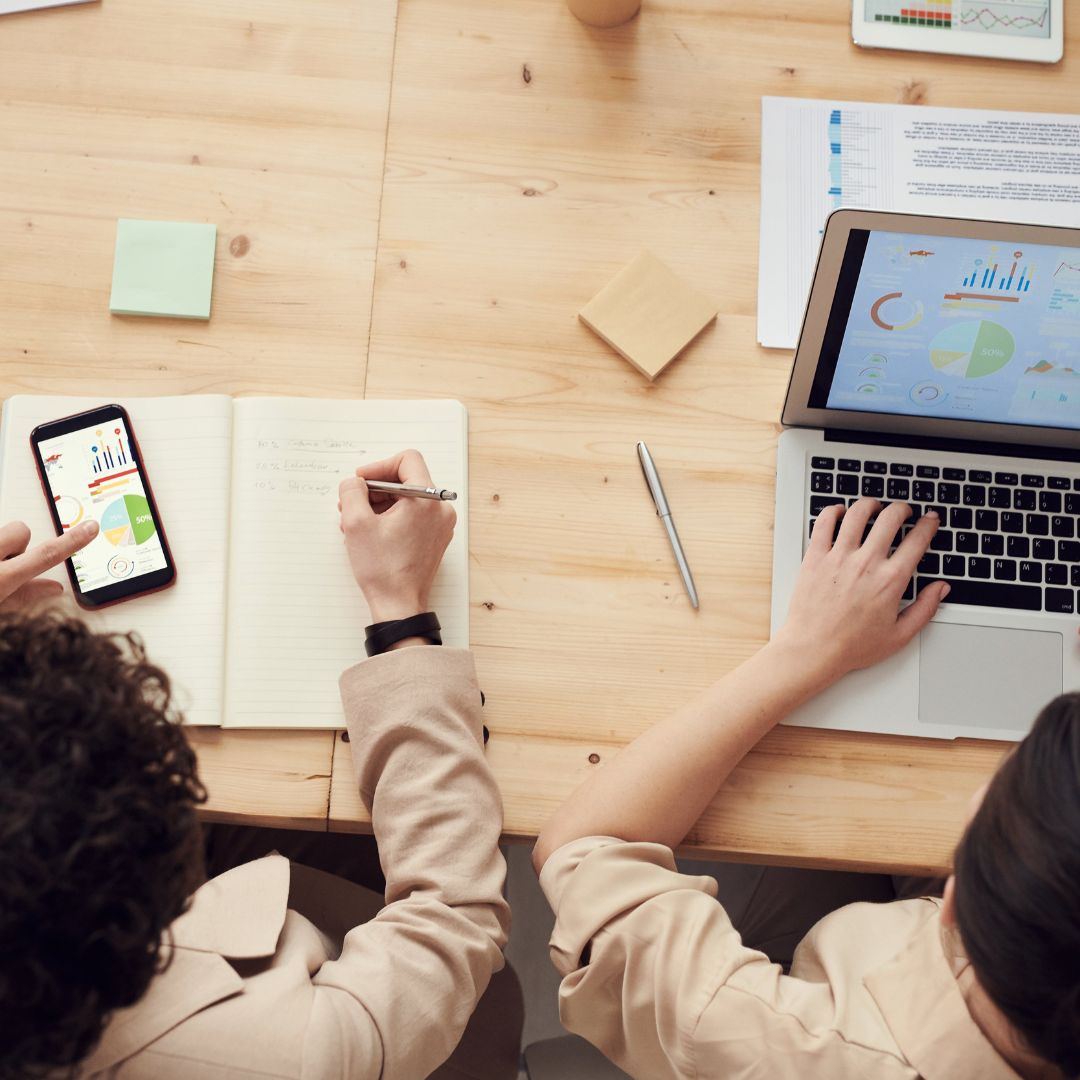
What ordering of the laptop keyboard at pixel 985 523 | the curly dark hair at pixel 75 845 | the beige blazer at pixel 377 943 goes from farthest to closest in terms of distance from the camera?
the laptop keyboard at pixel 985 523 < the beige blazer at pixel 377 943 < the curly dark hair at pixel 75 845

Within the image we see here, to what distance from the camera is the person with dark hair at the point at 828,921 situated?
572mm

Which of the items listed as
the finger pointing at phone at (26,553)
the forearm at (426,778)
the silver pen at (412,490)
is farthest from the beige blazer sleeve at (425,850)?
the finger pointing at phone at (26,553)

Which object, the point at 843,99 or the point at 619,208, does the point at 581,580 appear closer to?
the point at 619,208

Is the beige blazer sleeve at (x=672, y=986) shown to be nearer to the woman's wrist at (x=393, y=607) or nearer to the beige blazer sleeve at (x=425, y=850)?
the beige blazer sleeve at (x=425, y=850)

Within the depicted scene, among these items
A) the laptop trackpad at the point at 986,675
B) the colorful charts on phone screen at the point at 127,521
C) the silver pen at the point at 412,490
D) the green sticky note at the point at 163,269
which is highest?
the green sticky note at the point at 163,269

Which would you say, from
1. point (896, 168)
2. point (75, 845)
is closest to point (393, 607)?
point (75, 845)

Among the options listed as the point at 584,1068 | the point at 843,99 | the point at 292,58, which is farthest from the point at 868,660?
the point at 292,58

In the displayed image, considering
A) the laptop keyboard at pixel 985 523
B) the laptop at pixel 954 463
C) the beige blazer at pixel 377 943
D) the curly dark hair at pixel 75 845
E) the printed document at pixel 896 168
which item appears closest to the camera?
the curly dark hair at pixel 75 845

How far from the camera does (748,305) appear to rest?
97 cm

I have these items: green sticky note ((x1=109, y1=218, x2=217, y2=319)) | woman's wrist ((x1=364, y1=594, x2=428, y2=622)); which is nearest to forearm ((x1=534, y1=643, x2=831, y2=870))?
woman's wrist ((x1=364, y1=594, x2=428, y2=622))

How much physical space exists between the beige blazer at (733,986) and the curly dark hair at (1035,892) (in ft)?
0.32

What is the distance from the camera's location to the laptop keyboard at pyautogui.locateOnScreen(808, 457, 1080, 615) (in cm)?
88

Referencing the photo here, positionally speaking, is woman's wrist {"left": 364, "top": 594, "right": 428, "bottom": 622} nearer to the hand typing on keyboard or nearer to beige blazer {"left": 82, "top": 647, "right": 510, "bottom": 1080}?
beige blazer {"left": 82, "top": 647, "right": 510, "bottom": 1080}

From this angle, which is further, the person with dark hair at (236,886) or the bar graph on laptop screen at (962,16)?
the bar graph on laptop screen at (962,16)
